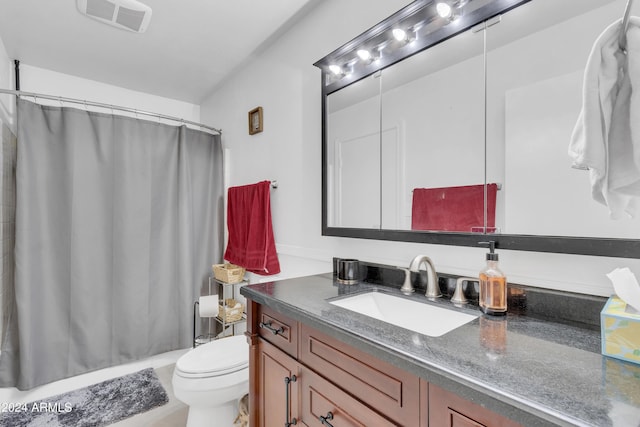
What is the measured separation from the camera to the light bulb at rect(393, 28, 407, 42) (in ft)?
3.98

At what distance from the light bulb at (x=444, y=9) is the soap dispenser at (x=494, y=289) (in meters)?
0.86

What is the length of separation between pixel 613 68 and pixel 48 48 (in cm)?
281

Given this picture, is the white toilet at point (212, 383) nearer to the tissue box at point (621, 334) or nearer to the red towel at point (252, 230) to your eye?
the red towel at point (252, 230)

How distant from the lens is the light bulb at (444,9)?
1.07m

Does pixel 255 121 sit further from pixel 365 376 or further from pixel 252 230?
pixel 365 376

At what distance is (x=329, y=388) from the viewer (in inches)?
34.1

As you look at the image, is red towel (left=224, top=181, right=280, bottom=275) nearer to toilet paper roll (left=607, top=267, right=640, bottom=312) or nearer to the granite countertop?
the granite countertop

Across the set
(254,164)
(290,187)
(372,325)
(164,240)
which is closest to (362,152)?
(290,187)

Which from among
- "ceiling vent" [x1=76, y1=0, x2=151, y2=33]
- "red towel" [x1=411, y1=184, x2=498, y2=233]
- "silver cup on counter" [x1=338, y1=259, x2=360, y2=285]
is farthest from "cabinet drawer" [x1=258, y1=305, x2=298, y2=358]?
"ceiling vent" [x1=76, y1=0, x2=151, y2=33]

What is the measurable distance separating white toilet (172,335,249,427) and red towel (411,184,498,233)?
115 cm

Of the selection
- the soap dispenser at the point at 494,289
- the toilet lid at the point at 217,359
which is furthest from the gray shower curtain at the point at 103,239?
the soap dispenser at the point at 494,289

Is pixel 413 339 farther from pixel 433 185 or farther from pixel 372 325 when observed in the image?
pixel 433 185

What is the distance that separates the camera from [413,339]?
730 millimetres

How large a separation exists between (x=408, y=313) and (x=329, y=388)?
0.40 meters
